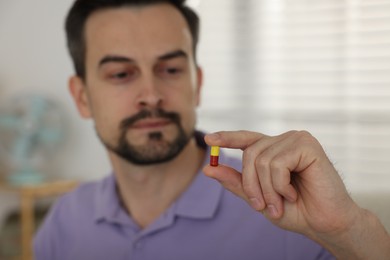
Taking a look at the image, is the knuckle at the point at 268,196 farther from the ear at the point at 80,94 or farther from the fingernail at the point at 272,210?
the ear at the point at 80,94

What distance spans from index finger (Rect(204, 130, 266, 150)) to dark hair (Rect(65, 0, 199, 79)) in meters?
0.54

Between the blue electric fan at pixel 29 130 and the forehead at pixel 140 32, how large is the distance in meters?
1.64

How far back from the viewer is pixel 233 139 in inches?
22.6

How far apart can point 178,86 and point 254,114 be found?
69 cm

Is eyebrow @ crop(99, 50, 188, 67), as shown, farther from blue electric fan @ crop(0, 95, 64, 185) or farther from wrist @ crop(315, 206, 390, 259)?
blue electric fan @ crop(0, 95, 64, 185)

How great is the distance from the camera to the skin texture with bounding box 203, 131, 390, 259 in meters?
0.57

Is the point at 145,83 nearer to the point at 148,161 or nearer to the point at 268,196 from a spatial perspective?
the point at 148,161

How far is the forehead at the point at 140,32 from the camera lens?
0.99 m

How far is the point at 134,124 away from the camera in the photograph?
99 cm

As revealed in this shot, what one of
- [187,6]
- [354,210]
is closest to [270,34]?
[187,6]

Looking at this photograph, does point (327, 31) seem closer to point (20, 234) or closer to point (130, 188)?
point (130, 188)

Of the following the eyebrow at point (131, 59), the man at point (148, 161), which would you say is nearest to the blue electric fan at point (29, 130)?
the man at point (148, 161)

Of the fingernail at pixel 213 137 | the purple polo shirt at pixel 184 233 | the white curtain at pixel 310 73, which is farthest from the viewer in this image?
the purple polo shirt at pixel 184 233

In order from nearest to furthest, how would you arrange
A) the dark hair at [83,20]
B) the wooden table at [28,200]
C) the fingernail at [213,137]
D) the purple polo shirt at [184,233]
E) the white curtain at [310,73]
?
the fingernail at [213,137] < the white curtain at [310,73] < the purple polo shirt at [184,233] < the dark hair at [83,20] < the wooden table at [28,200]
